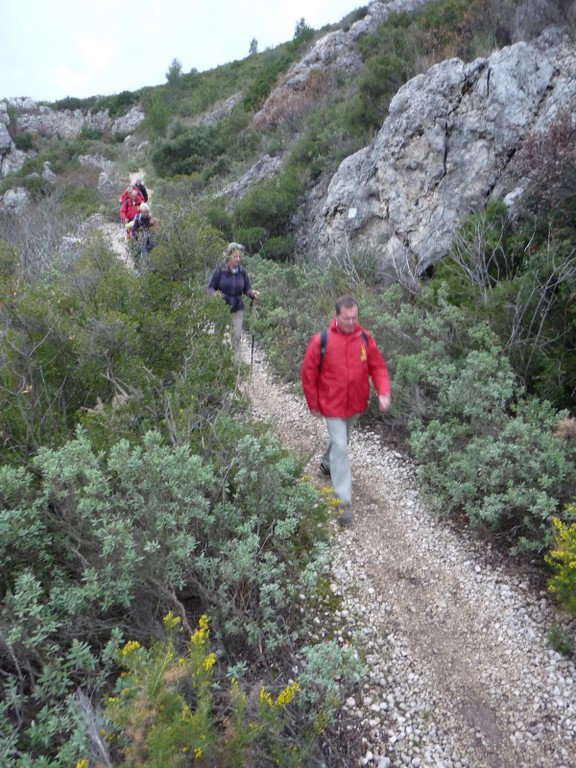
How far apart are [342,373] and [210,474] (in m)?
1.64

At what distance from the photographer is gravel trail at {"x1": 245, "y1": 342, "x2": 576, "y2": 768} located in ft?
10.4

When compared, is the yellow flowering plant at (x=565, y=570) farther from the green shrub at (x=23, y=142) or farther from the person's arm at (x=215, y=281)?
the green shrub at (x=23, y=142)

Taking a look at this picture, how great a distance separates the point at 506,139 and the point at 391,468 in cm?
680

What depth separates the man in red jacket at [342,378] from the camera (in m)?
4.60

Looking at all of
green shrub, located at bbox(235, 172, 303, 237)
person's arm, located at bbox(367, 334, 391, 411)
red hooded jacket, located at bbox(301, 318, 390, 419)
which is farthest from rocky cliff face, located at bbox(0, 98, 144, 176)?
person's arm, located at bbox(367, 334, 391, 411)

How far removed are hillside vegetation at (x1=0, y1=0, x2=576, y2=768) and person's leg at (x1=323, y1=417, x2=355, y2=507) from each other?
0.82 ft

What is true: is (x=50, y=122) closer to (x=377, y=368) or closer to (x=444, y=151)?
(x=444, y=151)

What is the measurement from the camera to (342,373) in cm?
464

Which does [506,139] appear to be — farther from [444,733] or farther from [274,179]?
[444,733]

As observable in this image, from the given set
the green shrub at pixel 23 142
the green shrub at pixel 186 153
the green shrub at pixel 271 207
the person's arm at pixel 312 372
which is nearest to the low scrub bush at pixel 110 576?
the person's arm at pixel 312 372

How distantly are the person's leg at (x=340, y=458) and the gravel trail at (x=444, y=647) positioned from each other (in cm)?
32

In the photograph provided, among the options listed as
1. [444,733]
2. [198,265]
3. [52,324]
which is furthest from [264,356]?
[444,733]

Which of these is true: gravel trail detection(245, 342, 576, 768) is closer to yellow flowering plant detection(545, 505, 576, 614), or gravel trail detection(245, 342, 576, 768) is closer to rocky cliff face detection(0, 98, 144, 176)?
yellow flowering plant detection(545, 505, 576, 614)

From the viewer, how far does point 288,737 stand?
113 inches
